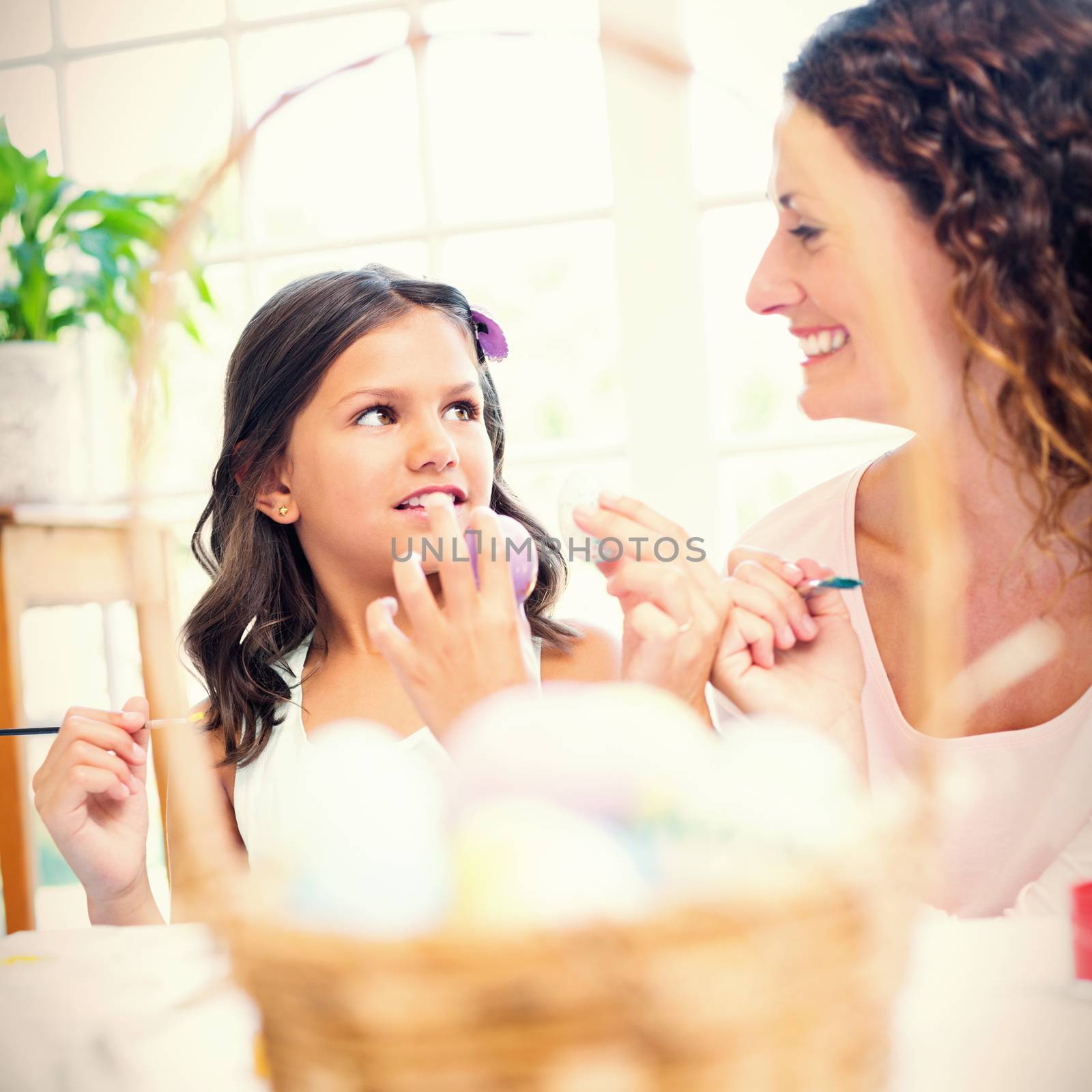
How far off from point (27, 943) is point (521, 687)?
1.25 ft

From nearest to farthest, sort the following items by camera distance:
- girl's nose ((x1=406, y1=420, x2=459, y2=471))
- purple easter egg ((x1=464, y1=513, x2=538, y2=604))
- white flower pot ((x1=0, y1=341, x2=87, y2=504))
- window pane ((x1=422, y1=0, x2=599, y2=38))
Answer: purple easter egg ((x1=464, y1=513, x2=538, y2=604)) → girl's nose ((x1=406, y1=420, x2=459, y2=471)) → white flower pot ((x1=0, y1=341, x2=87, y2=504)) → window pane ((x1=422, y1=0, x2=599, y2=38))

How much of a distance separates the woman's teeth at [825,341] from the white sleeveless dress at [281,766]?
381mm

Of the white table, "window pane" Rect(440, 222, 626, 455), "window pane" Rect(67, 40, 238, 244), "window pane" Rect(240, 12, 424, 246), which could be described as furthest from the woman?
"window pane" Rect(67, 40, 238, 244)

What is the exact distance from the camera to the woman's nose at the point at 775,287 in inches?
31.8

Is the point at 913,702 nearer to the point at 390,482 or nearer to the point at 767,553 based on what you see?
the point at 767,553

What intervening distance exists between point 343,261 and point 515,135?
15.1 inches

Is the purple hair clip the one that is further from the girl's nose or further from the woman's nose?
the woman's nose

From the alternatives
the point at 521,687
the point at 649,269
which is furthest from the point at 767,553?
the point at 649,269

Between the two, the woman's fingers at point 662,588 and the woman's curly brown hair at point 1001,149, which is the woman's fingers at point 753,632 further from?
the woman's curly brown hair at point 1001,149

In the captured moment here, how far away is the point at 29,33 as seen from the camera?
1873 mm

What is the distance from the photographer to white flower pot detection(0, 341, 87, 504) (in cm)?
129

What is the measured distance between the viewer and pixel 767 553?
2.44 feet

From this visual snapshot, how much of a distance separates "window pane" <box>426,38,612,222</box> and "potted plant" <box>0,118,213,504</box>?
19.3 inches

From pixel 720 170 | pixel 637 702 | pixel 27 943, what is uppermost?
pixel 720 170
